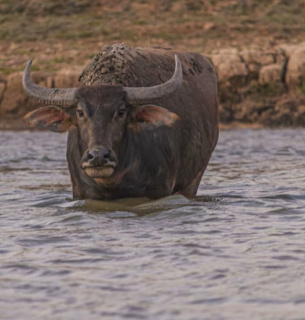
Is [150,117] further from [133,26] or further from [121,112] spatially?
[133,26]

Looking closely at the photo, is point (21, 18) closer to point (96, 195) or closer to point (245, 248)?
point (96, 195)

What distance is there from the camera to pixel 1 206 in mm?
11250

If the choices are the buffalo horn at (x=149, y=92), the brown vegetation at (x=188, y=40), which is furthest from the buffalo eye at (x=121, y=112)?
the brown vegetation at (x=188, y=40)

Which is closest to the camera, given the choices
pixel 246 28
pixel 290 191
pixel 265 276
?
pixel 265 276

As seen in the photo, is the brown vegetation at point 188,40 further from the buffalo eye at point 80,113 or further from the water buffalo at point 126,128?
the buffalo eye at point 80,113

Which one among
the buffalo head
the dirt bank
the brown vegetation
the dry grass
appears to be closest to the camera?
the buffalo head

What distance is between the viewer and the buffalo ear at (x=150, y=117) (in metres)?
10.2

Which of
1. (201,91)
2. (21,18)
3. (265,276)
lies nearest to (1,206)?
(201,91)

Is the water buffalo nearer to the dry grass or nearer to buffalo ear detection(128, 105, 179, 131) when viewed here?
buffalo ear detection(128, 105, 179, 131)

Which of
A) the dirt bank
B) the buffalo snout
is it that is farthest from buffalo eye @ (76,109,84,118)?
the dirt bank

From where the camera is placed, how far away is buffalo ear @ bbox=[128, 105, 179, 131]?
10203 millimetres

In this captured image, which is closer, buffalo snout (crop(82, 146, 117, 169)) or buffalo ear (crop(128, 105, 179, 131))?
buffalo snout (crop(82, 146, 117, 169))

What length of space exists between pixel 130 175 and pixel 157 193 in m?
0.45

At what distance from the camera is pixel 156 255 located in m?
7.60
